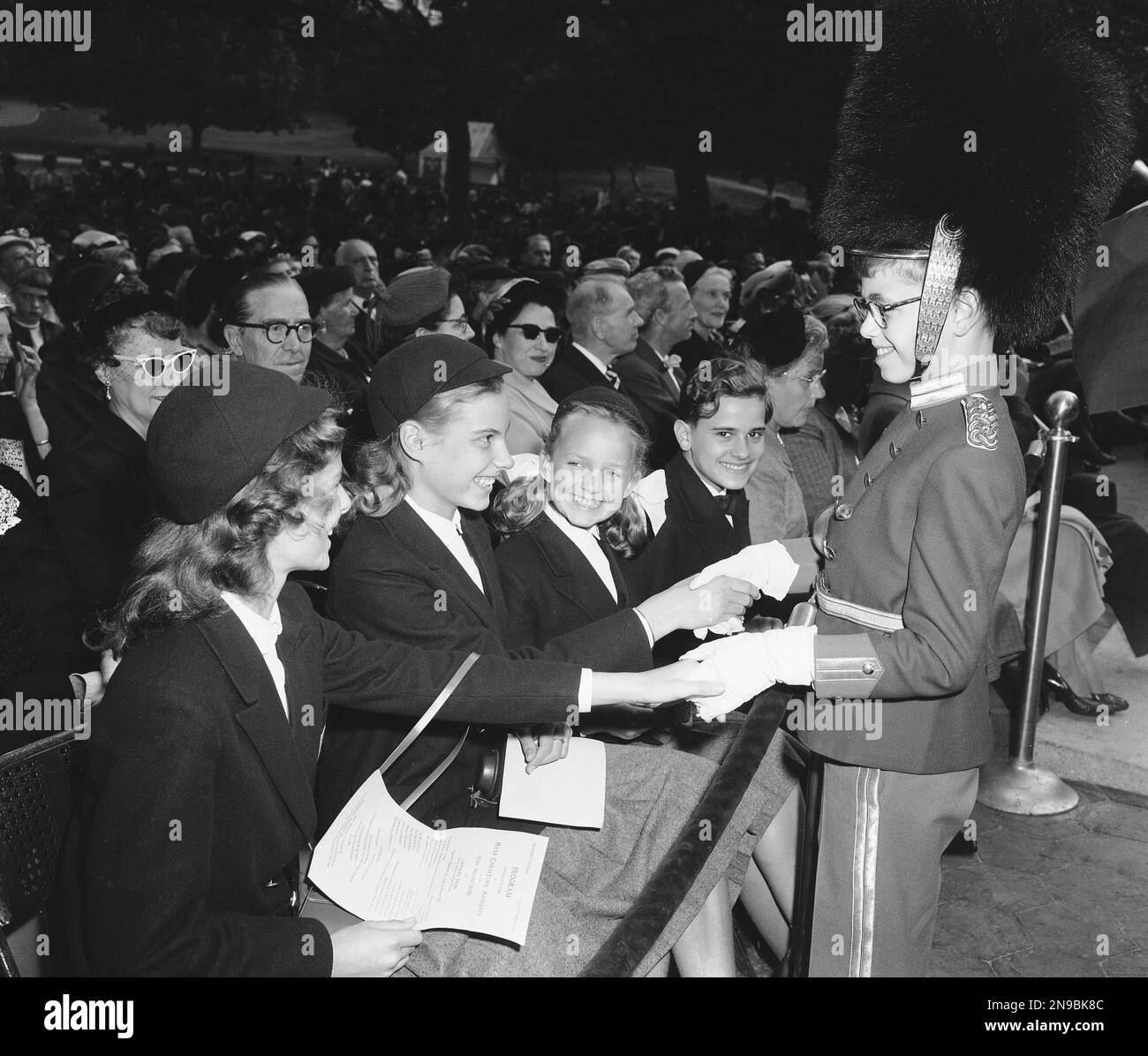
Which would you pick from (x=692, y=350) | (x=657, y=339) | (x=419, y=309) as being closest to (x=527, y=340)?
(x=419, y=309)

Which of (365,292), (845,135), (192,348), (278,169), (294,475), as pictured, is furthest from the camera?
(278,169)

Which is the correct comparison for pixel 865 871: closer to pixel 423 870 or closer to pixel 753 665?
pixel 753 665

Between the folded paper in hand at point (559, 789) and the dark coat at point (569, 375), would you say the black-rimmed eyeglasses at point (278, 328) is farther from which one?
the folded paper in hand at point (559, 789)

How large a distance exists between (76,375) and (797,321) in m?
3.05

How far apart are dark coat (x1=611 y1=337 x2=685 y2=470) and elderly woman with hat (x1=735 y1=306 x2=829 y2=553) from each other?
0.97m

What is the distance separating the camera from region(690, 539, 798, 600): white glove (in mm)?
3395

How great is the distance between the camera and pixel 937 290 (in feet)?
8.06

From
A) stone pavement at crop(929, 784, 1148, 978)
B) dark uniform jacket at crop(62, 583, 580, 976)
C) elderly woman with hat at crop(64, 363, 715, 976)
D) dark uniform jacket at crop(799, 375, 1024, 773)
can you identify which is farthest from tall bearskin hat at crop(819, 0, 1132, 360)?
stone pavement at crop(929, 784, 1148, 978)

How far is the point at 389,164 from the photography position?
48.9 metres

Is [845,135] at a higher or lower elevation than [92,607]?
higher

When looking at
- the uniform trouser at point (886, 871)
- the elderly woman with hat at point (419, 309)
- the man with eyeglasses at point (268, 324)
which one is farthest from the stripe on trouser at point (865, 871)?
the elderly woman with hat at point (419, 309)
